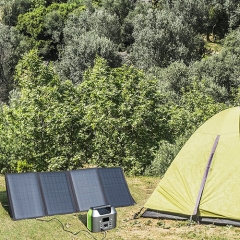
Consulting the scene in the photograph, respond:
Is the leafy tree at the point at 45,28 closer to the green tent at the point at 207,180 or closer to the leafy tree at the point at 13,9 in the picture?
the leafy tree at the point at 13,9

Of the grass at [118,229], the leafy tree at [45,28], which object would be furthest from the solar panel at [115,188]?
the leafy tree at [45,28]

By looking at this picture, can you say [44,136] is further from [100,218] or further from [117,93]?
[100,218]

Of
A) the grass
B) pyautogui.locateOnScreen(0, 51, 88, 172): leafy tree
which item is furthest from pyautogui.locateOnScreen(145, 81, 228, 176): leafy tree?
the grass

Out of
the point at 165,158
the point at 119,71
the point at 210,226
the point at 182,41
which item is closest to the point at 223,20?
the point at 182,41

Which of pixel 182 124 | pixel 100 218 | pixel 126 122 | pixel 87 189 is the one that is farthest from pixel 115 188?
pixel 182 124

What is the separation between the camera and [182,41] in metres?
59.6

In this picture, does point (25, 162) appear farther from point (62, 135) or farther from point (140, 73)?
point (140, 73)

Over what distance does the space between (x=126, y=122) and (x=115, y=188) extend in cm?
1046

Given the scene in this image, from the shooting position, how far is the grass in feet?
32.0

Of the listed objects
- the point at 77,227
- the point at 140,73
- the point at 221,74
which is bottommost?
the point at 221,74

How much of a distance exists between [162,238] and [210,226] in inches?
64.1

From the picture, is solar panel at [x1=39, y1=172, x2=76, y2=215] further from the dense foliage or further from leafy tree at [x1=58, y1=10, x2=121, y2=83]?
leafy tree at [x1=58, y1=10, x2=121, y2=83]

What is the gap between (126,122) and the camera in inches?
893

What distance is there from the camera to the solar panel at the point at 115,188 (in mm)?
12164
